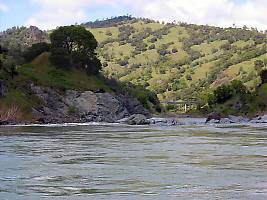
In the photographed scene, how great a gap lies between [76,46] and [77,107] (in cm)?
3428

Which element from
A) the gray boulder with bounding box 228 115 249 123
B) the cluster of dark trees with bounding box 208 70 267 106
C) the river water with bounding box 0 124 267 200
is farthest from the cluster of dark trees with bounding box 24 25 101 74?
the river water with bounding box 0 124 267 200

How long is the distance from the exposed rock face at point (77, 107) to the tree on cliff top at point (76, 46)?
15.8m

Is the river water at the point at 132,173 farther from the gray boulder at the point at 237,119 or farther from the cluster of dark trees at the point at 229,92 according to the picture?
the cluster of dark trees at the point at 229,92

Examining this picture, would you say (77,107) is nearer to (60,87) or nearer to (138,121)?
(60,87)

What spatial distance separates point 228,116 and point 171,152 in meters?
101

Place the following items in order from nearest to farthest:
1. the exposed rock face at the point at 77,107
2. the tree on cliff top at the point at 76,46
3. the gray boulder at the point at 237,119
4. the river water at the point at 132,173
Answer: the river water at the point at 132,173 < the exposed rock face at the point at 77,107 < the gray boulder at the point at 237,119 < the tree on cliff top at the point at 76,46

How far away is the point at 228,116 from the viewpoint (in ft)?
470

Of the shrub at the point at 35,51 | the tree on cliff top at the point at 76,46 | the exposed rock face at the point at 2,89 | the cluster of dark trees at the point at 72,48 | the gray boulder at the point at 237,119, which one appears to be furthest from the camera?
the shrub at the point at 35,51

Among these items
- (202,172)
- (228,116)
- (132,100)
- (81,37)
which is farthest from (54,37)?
(202,172)

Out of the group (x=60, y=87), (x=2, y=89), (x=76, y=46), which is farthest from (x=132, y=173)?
(x=76, y=46)

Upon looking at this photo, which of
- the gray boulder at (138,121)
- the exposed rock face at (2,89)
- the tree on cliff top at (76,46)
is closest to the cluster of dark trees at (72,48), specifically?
the tree on cliff top at (76,46)

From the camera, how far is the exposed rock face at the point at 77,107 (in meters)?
130

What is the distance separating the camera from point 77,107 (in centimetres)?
13888

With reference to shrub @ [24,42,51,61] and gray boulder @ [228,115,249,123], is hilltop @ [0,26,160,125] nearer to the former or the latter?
shrub @ [24,42,51,61]
